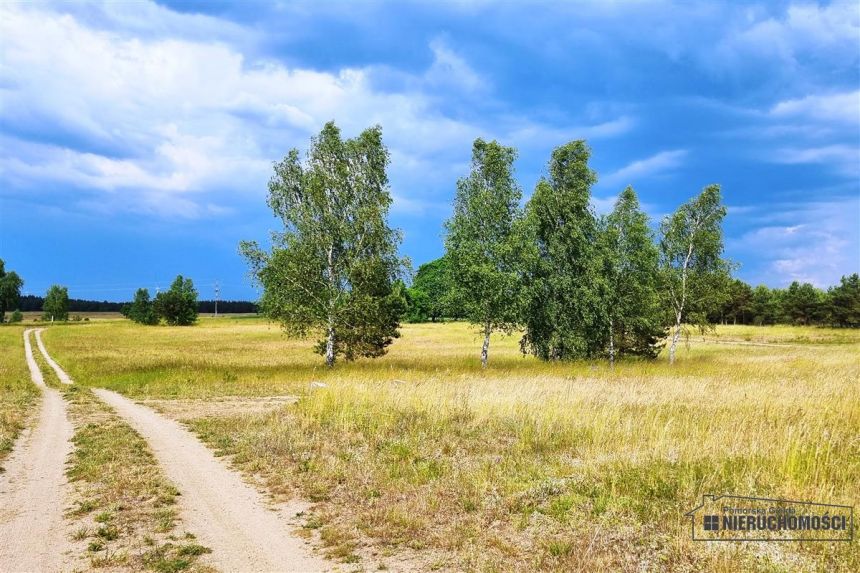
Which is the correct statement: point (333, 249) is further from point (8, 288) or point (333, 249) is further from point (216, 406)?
point (8, 288)

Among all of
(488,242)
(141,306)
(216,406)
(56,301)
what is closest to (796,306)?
(488,242)

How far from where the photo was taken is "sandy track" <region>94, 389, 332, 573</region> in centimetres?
675

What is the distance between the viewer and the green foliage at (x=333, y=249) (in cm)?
3316

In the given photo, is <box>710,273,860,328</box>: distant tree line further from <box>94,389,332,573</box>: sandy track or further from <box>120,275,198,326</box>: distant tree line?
<box>120,275,198,326</box>: distant tree line

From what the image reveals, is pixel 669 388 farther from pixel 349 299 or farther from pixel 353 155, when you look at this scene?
pixel 353 155

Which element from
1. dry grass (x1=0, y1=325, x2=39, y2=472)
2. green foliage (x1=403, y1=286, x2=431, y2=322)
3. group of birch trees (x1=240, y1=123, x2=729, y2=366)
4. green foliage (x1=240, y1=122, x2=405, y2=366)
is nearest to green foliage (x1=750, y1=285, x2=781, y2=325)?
green foliage (x1=403, y1=286, x2=431, y2=322)

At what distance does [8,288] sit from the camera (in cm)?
13462

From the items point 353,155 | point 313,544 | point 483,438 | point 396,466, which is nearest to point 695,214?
point 353,155

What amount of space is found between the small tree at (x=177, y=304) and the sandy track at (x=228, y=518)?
131694mm

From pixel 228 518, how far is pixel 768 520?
795 centimetres

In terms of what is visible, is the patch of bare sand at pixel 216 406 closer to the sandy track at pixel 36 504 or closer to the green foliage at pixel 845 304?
the sandy track at pixel 36 504

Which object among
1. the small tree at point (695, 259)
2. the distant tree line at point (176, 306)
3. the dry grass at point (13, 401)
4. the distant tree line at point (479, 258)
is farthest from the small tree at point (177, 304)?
the small tree at point (695, 259)

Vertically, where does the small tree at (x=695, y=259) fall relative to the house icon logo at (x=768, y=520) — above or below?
above

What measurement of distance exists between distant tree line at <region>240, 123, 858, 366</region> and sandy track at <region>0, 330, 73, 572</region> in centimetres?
1923
